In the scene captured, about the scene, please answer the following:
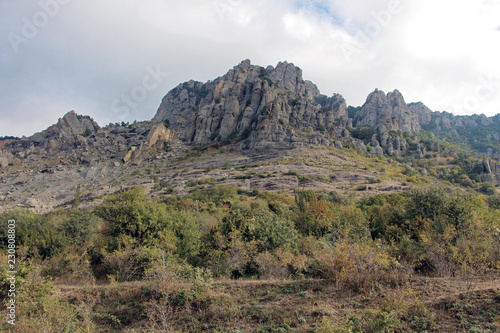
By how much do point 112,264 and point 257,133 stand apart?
80.7 meters

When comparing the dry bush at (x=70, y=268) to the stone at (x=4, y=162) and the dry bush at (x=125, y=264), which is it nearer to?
the dry bush at (x=125, y=264)

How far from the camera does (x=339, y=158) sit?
7700cm

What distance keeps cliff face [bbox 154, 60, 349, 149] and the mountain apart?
526mm

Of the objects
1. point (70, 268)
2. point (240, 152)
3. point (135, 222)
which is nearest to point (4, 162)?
point (240, 152)

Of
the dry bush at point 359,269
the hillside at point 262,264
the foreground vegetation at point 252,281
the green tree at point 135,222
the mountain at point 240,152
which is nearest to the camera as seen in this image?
the foreground vegetation at point 252,281

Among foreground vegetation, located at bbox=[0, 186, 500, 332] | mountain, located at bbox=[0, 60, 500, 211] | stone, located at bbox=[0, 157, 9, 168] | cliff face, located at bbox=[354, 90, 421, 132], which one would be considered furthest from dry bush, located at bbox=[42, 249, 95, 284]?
cliff face, located at bbox=[354, 90, 421, 132]

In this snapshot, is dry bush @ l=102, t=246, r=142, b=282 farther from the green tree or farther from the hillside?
the green tree

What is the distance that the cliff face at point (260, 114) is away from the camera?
297 ft

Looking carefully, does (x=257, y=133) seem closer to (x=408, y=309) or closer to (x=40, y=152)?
(x=408, y=309)

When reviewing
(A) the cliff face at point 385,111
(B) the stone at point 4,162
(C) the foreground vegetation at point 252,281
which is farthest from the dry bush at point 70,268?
(A) the cliff face at point 385,111

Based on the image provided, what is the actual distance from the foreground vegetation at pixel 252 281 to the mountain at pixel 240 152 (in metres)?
38.6

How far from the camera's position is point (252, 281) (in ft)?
36.2

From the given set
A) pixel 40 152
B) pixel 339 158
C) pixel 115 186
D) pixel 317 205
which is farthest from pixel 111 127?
pixel 317 205

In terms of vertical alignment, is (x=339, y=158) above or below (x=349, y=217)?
above
